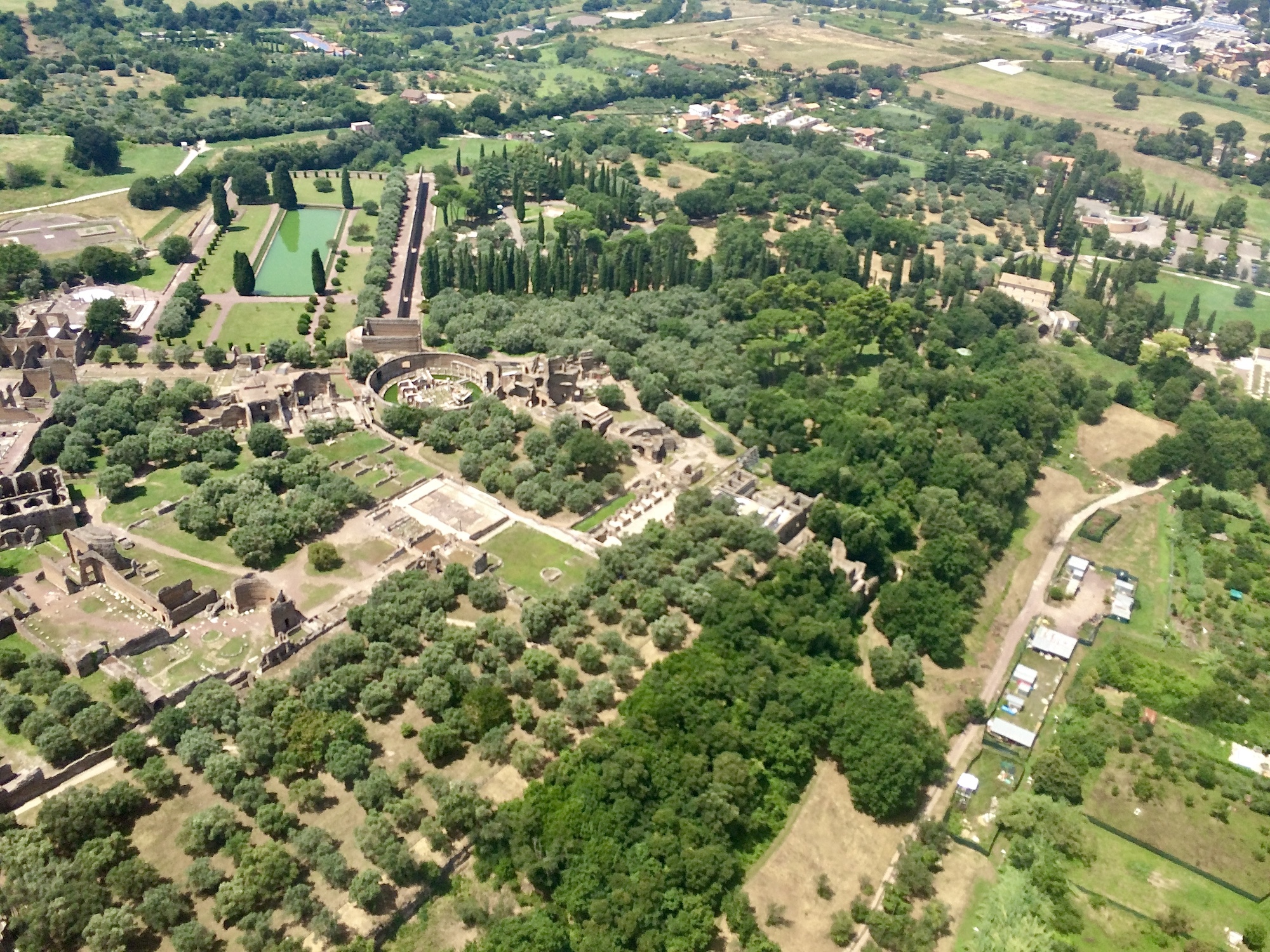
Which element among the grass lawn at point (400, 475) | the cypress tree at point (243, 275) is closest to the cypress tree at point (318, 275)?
the cypress tree at point (243, 275)

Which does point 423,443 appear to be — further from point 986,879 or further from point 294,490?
point 986,879

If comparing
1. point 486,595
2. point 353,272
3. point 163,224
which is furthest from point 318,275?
point 486,595

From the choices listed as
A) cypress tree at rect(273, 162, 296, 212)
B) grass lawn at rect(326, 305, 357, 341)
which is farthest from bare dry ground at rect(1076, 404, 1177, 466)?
cypress tree at rect(273, 162, 296, 212)

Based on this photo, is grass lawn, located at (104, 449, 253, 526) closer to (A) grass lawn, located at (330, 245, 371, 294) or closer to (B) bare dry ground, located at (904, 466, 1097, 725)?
(A) grass lawn, located at (330, 245, 371, 294)

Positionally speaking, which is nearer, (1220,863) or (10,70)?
(1220,863)

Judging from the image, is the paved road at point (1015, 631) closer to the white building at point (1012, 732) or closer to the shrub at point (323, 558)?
the white building at point (1012, 732)

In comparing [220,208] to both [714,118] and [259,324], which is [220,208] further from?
[714,118]

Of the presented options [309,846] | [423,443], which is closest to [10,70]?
[423,443]
